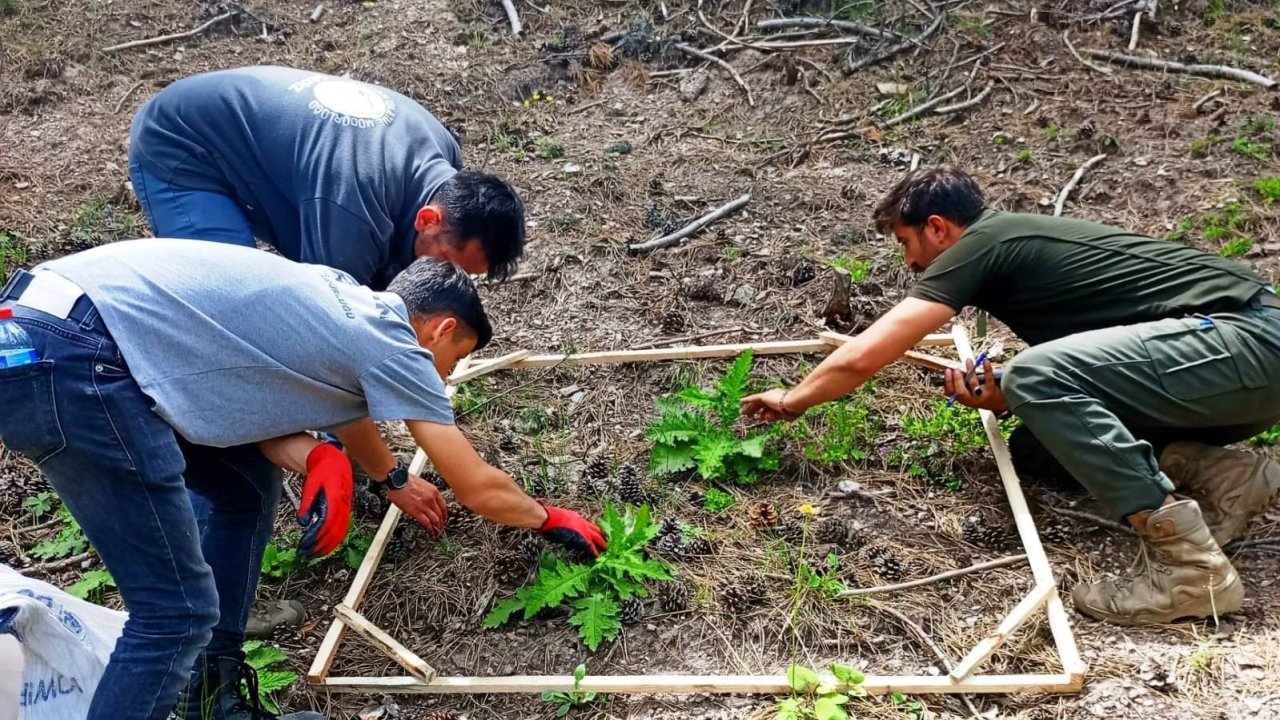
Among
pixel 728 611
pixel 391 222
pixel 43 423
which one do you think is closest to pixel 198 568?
pixel 43 423

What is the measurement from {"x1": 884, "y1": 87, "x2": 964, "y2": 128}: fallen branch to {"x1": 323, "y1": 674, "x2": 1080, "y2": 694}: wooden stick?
13.0ft

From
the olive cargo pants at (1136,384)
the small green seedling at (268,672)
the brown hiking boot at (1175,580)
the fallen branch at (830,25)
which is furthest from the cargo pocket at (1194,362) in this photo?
the fallen branch at (830,25)

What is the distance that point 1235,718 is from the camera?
98.1 inches

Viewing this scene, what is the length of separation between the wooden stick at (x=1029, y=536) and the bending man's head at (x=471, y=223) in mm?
1873

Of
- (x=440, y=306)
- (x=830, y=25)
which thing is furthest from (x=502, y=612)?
(x=830, y=25)

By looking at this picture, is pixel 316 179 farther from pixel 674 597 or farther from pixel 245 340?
pixel 674 597

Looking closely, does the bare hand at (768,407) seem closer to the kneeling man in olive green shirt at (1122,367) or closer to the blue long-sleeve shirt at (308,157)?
the kneeling man in olive green shirt at (1122,367)

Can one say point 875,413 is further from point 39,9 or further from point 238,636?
point 39,9

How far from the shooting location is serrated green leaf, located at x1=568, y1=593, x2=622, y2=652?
2.88 meters

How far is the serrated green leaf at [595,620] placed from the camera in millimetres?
2881

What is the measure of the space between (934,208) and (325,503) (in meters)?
2.34

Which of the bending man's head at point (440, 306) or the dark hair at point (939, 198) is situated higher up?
the dark hair at point (939, 198)

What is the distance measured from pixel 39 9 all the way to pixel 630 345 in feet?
19.9

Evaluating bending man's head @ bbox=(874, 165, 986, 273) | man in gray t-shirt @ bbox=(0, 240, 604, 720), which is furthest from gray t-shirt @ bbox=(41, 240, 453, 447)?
bending man's head @ bbox=(874, 165, 986, 273)
